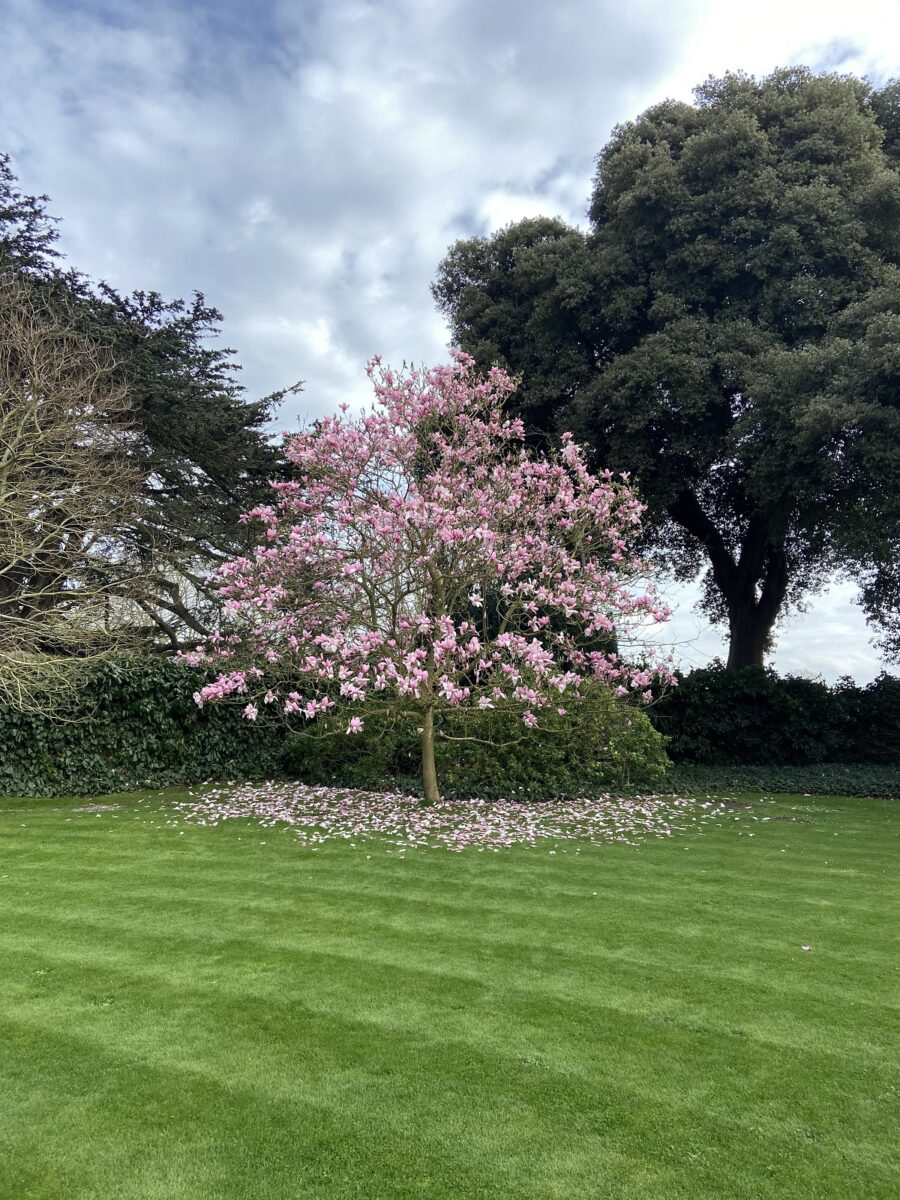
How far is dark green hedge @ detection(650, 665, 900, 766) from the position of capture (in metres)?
17.4

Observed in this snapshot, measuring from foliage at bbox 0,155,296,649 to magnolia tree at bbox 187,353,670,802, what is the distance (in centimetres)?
568

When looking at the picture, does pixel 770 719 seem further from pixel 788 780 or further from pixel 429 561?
pixel 429 561

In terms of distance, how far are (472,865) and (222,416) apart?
41.2 feet

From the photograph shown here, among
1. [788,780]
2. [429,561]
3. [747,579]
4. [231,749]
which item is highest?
[747,579]

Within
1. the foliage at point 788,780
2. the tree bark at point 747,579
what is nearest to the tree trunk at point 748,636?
the tree bark at point 747,579

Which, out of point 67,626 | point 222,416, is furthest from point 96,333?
point 67,626

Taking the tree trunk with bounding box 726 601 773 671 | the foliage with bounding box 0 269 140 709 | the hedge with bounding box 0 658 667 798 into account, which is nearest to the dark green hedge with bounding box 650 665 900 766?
the tree trunk with bounding box 726 601 773 671

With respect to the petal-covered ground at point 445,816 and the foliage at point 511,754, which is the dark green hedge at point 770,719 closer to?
the foliage at point 511,754

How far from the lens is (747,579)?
817 inches

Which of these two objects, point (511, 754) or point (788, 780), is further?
point (788, 780)

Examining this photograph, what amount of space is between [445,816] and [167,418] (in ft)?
37.5

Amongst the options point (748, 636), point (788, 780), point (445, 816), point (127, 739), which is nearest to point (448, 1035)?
point (445, 816)

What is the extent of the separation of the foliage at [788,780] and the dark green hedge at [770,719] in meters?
0.71

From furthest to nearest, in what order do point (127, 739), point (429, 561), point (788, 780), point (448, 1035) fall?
point (788, 780) → point (127, 739) → point (429, 561) → point (448, 1035)
